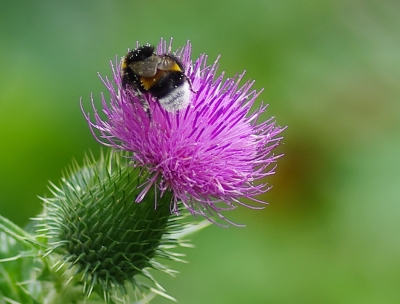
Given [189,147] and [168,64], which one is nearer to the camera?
[168,64]

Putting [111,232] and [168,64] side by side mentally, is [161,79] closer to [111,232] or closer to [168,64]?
[168,64]

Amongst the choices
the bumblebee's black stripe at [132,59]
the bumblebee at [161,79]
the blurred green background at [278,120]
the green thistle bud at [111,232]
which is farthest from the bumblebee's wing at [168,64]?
the blurred green background at [278,120]

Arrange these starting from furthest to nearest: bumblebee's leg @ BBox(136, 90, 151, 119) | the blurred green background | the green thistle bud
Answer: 1. the blurred green background
2. the green thistle bud
3. bumblebee's leg @ BBox(136, 90, 151, 119)

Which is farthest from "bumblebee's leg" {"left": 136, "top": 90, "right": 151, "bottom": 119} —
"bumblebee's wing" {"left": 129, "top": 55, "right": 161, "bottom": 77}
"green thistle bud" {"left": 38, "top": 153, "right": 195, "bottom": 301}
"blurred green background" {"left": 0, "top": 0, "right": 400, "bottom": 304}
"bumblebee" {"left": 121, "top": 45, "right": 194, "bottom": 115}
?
"blurred green background" {"left": 0, "top": 0, "right": 400, "bottom": 304}

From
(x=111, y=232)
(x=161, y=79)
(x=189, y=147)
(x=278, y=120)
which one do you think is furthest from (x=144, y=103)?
(x=278, y=120)

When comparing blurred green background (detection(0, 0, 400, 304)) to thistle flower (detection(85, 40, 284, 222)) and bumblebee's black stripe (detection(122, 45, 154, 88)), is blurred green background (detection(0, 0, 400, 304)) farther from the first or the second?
bumblebee's black stripe (detection(122, 45, 154, 88))

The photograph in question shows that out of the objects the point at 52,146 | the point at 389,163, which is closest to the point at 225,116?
the point at 52,146
